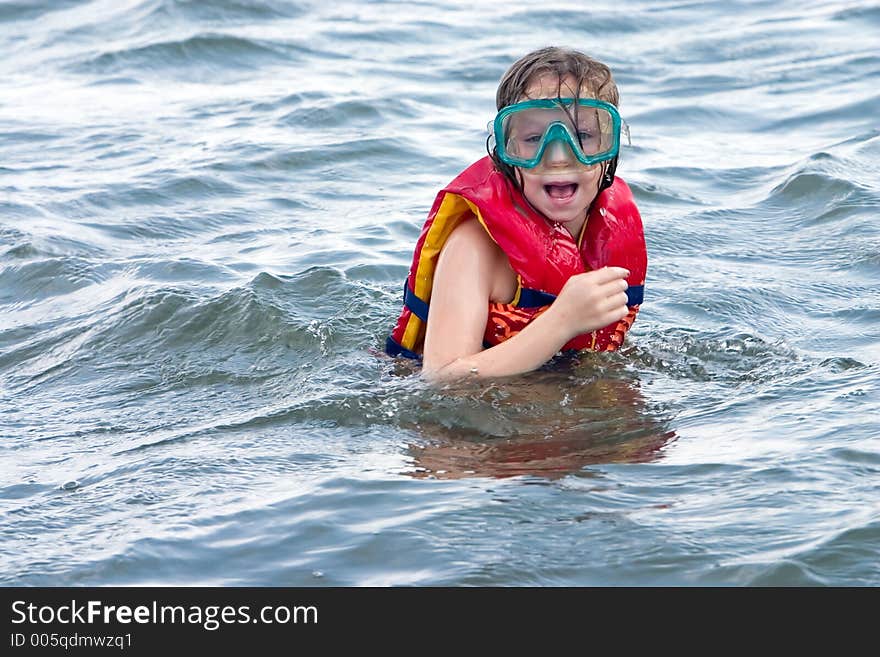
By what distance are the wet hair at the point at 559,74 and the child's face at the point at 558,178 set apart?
17 mm

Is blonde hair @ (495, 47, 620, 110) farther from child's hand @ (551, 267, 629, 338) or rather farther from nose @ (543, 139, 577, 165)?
Answer: child's hand @ (551, 267, 629, 338)

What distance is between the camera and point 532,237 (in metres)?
4.67

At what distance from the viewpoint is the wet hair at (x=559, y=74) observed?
14.8 feet

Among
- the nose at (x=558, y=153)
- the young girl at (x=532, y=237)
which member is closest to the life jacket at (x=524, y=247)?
the young girl at (x=532, y=237)

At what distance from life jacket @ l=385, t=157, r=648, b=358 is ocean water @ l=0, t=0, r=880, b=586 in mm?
206

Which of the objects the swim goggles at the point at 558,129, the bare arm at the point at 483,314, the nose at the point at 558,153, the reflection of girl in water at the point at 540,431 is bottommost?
the reflection of girl in water at the point at 540,431

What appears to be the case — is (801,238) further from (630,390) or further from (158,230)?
(158,230)

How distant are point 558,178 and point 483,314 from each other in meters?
0.54

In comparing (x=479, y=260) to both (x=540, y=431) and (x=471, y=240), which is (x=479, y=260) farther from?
(x=540, y=431)

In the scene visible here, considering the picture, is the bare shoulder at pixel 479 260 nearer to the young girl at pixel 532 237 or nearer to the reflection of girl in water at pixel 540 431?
the young girl at pixel 532 237

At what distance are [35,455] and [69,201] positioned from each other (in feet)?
13.7

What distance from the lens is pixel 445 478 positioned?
387cm

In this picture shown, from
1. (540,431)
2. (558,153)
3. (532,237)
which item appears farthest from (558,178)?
(540,431)

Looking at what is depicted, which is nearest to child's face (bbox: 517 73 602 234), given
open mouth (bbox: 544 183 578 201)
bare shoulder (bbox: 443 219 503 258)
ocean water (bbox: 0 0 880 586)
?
open mouth (bbox: 544 183 578 201)
